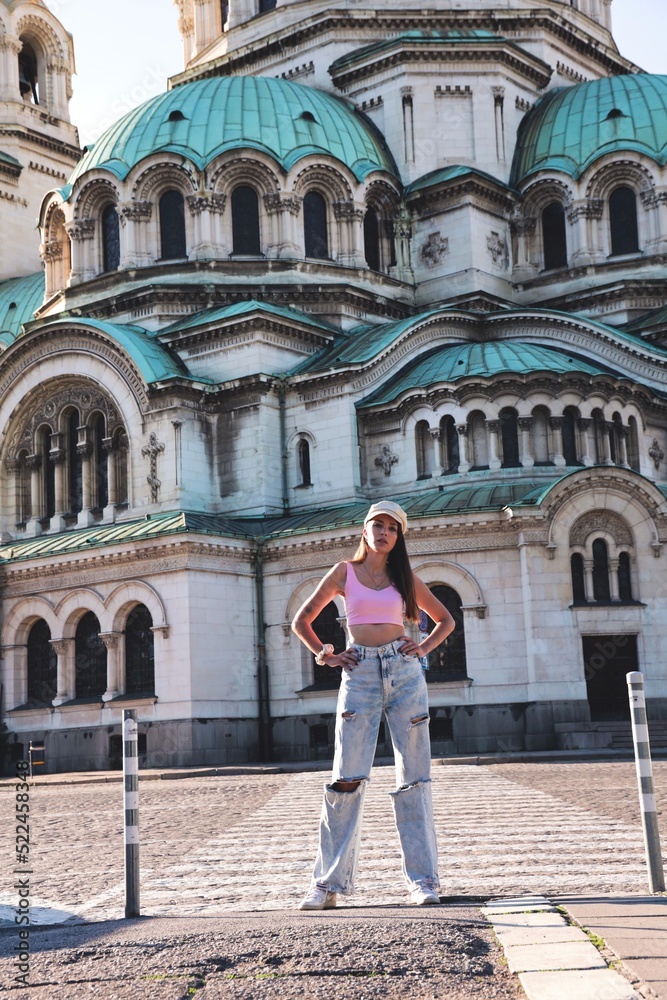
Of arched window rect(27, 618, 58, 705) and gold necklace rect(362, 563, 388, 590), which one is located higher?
arched window rect(27, 618, 58, 705)

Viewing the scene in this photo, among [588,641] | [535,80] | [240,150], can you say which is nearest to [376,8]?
[535,80]

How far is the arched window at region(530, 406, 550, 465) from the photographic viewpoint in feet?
113

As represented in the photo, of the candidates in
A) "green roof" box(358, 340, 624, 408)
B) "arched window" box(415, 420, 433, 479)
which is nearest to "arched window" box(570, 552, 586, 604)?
"arched window" box(415, 420, 433, 479)

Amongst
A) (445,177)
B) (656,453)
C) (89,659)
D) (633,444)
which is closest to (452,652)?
(633,444)

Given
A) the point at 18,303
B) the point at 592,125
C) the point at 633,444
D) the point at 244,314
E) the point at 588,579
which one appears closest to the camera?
the point at 588,579

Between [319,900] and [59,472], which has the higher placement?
[59,472]

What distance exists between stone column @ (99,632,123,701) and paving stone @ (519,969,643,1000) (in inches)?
1162

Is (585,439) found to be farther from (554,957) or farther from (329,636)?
(554,957)

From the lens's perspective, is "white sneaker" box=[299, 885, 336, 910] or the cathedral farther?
the cathedral

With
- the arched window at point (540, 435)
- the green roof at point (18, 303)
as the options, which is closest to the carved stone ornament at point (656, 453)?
the arched window at point (540, 435)

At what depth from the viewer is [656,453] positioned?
3716cm

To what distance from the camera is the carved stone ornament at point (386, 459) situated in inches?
1414

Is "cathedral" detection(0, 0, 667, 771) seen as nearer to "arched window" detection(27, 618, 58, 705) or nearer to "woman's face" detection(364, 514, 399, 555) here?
"arched window" detection(27, 618, 58, 705)

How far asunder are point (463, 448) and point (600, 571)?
4.76 metres
